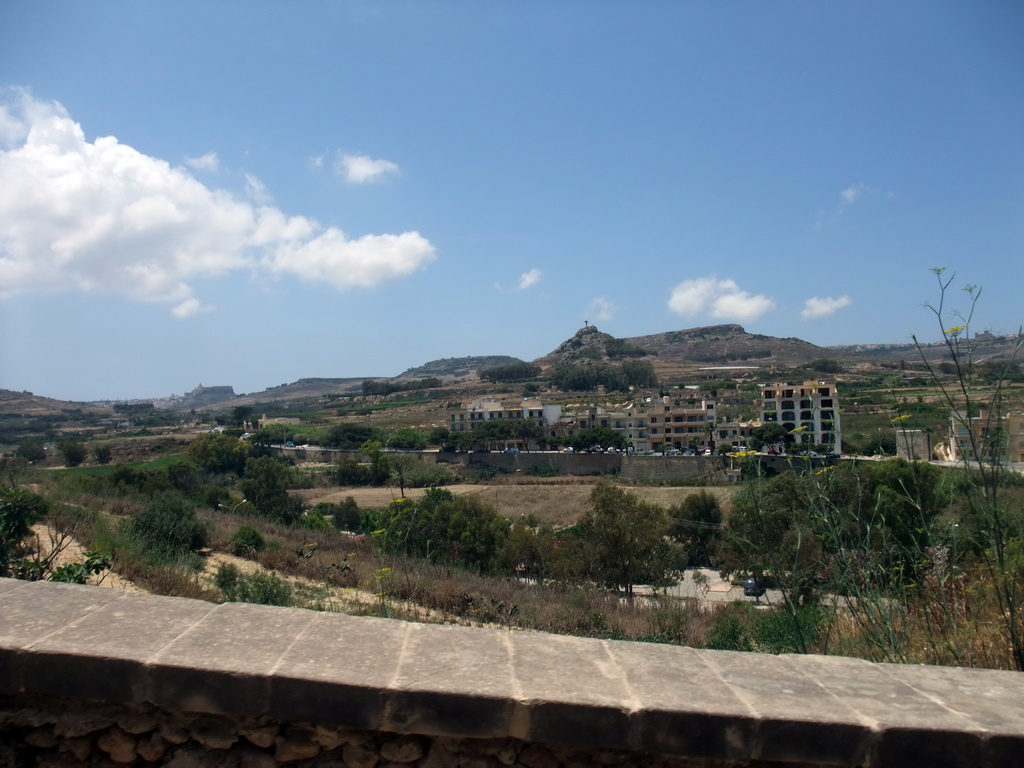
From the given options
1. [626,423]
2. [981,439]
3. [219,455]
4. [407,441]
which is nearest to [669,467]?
[626,423]

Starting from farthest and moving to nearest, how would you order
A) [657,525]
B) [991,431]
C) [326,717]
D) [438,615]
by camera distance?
[657,525] < [438,615] < [991,431] < [326,717]

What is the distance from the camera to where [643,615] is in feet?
19.6

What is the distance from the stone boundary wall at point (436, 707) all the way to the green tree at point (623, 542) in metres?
10.6

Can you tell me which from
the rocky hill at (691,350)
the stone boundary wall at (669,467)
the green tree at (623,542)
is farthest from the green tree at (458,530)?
the rocky hill at (691,350)

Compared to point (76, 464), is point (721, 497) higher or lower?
lower

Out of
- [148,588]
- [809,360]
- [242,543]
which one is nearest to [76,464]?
[242,543]

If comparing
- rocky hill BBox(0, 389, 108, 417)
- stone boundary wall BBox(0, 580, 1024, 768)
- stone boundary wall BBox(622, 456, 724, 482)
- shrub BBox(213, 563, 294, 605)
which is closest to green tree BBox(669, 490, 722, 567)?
stone boundary wall BBox(622, 456, 724, 482)

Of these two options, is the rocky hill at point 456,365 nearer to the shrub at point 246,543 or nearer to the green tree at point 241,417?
the green tree at point 241,417

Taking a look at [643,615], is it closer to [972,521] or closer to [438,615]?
[438,615]

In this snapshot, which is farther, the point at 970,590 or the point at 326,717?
the point at 970,590

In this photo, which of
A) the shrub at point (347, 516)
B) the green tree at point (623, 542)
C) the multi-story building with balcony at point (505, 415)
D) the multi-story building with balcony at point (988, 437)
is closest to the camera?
the multi-story building with balcony at point (988, 437)

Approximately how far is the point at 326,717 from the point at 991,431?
283 cm

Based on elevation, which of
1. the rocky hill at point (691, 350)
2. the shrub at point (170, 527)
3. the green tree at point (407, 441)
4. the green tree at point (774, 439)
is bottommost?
the green tree at point (407, 441)

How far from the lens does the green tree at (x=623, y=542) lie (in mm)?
12812
